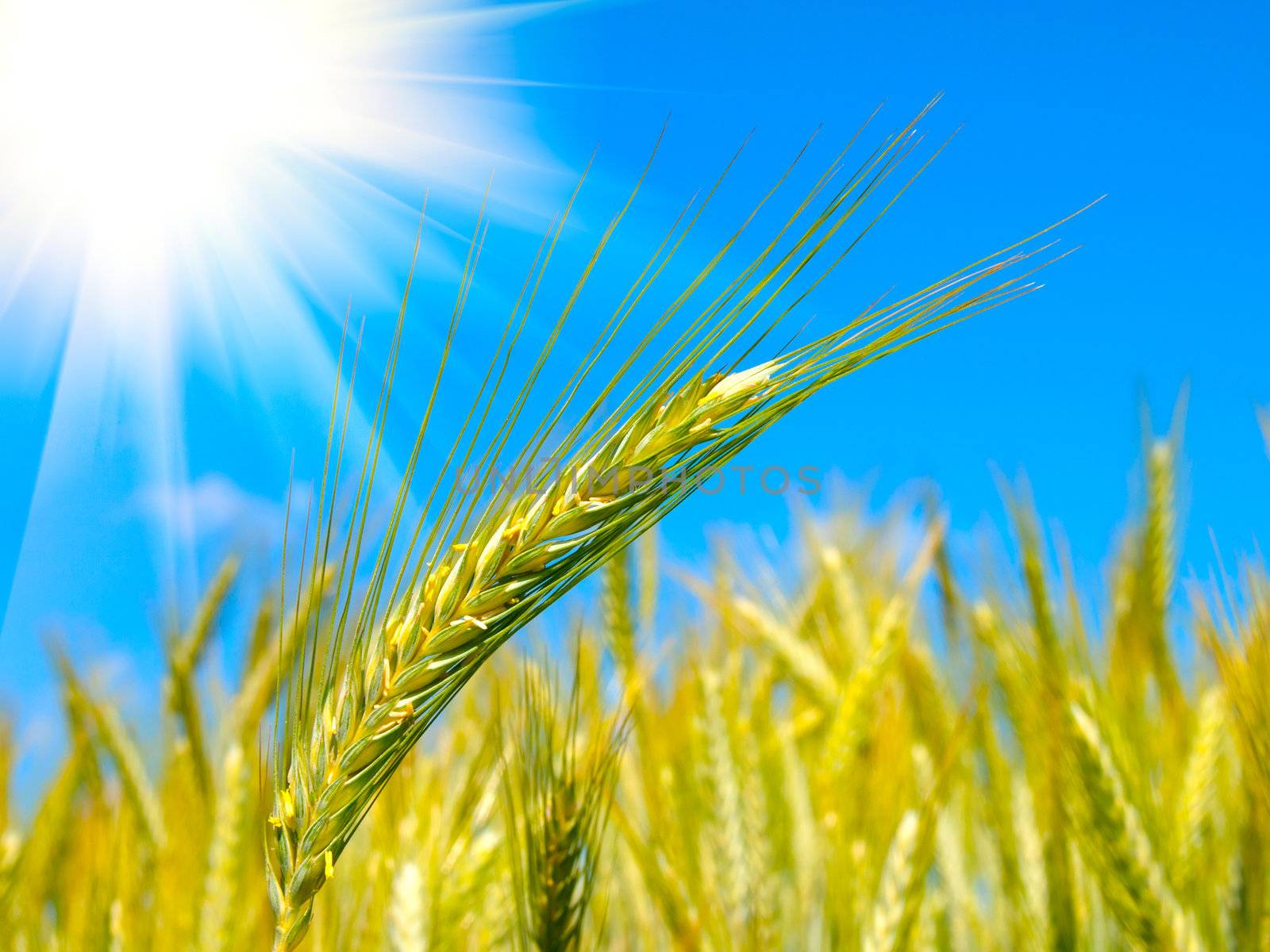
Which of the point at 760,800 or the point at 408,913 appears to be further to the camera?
the point at 760,800

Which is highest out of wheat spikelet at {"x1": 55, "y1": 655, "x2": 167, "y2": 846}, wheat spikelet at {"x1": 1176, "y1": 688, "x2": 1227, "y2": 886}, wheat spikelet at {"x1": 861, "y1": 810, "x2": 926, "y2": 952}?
wheat spikelet at {"x1": 55, "y1": 655, "x2": 167, "y2": 846}

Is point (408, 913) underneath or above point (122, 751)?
underneath

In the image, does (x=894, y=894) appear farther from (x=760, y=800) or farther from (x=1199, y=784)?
(x=1199, y=784)

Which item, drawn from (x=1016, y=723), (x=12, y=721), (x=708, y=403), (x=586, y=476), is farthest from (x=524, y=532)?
(x=12, y=721)

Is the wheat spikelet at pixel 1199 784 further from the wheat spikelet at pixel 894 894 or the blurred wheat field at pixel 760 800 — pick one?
the wheat spikelet at pixel 894 894

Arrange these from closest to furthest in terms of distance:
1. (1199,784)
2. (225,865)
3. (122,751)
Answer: (225,865), (1199,784), (122,751)

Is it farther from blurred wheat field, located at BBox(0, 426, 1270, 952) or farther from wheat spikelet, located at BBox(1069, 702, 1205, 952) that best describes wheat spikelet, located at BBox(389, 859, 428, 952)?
wheat spikelet, located at BBox(1069, 702, 1205, 952)

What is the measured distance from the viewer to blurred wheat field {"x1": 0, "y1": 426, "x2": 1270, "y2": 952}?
4.58 feet

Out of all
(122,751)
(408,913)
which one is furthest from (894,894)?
(122,751)

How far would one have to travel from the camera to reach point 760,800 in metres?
1.83

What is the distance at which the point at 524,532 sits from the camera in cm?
87

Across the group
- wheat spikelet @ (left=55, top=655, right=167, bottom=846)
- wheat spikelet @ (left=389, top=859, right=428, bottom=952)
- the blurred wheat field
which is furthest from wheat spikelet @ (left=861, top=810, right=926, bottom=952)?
wheat spikelet @ (left=55, top=655, right=167, bottom=846)

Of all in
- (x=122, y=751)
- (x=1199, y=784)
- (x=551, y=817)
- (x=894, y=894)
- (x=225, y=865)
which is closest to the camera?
(x=551, y=817)

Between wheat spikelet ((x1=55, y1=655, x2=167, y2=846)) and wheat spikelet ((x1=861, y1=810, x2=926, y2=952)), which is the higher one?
wheat spikelet ((x1=55, y1=655, x2=167, y2=846))
